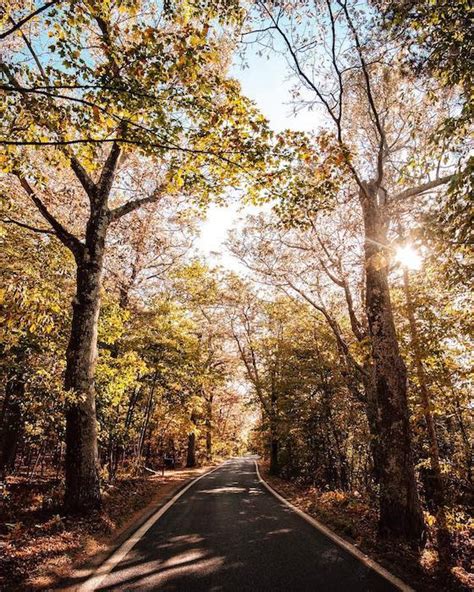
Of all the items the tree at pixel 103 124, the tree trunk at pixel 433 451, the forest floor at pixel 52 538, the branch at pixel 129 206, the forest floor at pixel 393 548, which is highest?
the branch at pixel 129 206

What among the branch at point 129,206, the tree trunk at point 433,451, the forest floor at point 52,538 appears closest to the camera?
the forest floor at point 52,538

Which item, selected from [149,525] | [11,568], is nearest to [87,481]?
[149,525]

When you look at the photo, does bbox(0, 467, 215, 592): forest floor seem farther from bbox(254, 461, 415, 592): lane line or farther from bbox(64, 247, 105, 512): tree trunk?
bbox(254, 461, 415, 592): lane line

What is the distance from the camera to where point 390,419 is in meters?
6.41

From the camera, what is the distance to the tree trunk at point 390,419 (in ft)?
19.5

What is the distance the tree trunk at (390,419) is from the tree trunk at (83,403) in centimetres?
560

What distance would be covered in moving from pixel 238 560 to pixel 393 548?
2461mm

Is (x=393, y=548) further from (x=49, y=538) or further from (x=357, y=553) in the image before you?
(x=49, y=538)

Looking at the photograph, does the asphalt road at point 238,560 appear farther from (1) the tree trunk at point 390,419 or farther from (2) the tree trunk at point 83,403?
(2) the tree trunk at point 83,403

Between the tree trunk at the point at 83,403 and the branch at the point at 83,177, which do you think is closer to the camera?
the tree trunk at the point at 83,403

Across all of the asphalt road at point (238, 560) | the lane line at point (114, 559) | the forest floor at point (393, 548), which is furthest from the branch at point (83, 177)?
the forest floor at point (393, 548)

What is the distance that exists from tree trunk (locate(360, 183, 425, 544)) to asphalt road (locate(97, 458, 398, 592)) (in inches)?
47.2

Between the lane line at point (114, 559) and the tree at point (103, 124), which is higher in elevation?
the tree at point (103, 124)

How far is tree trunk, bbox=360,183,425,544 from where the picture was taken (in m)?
5.95
